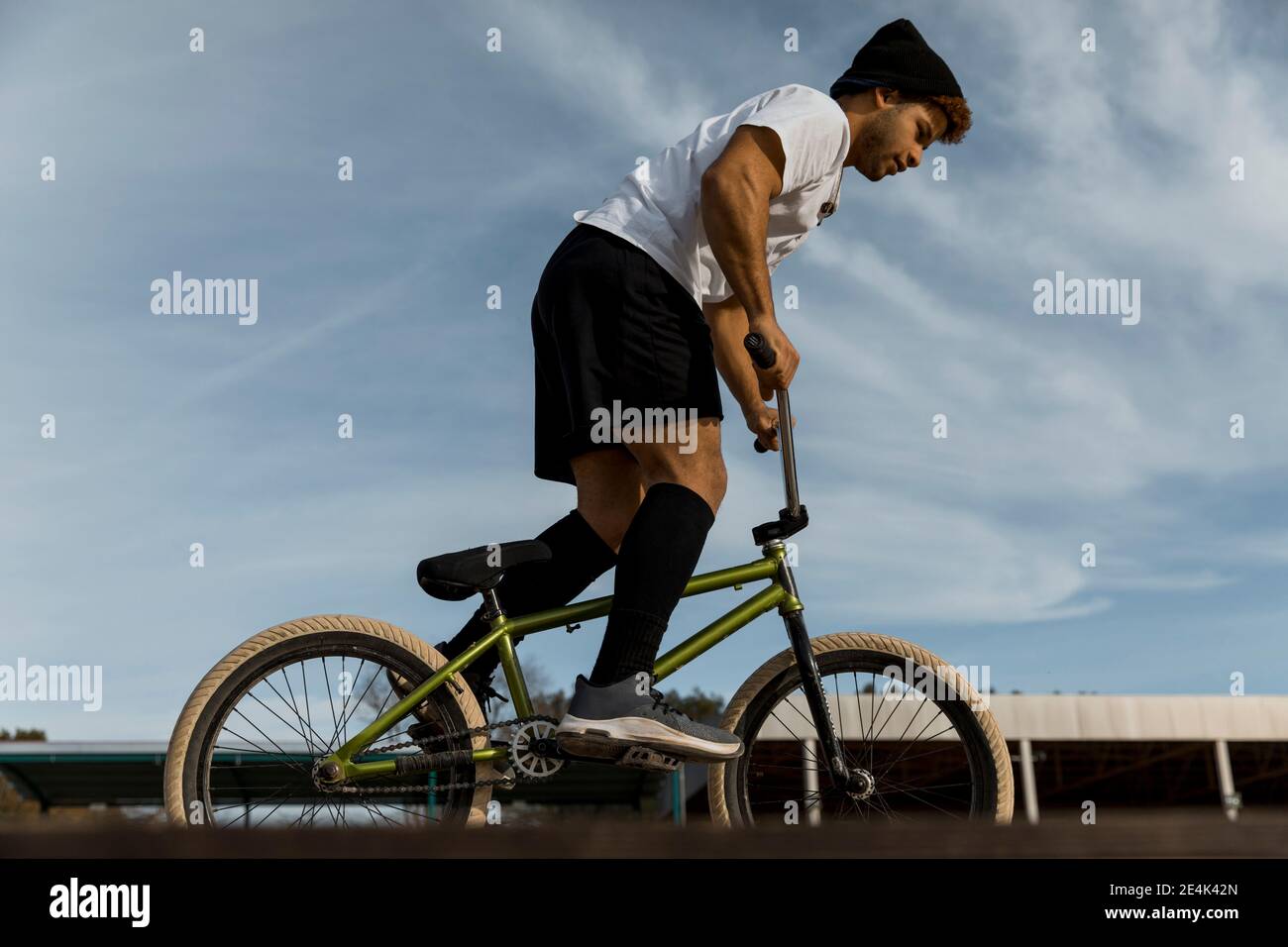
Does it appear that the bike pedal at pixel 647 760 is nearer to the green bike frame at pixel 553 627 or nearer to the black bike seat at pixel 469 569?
the green bike frame at pixel 553 627

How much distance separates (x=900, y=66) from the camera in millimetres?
2594

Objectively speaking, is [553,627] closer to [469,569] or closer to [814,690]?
[469,569]

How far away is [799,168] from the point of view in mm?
A: 2412

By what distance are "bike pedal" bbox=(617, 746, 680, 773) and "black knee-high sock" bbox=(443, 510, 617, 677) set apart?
478mm

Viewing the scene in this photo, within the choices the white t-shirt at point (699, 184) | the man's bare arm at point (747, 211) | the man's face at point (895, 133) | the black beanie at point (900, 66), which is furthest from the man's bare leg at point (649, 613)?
the black beanie at point (900, 66)

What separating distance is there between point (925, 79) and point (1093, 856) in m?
2.11

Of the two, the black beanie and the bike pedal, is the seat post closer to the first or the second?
the bike pedal

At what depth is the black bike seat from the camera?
95.4 inches

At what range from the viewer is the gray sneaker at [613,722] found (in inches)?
86.0

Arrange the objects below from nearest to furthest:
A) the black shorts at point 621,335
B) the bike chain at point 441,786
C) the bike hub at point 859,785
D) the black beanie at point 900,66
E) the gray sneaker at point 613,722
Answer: the gray sneaker at point 613,722
the black shorts at point 621,335
the bike chain at point 441,786
the black beanie at point 900,66
the bike hub at point 859,785

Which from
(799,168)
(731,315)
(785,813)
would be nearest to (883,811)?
(785,813)

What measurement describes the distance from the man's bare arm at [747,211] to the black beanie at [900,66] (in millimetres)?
461

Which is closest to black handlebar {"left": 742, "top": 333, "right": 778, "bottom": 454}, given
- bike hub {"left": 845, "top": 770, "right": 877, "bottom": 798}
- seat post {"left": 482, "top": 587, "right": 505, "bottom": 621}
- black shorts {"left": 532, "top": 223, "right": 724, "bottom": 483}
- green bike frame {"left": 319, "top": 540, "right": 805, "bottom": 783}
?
black shorts {"left": 532, "top": 223, "right": 724, "bottom": 483}
